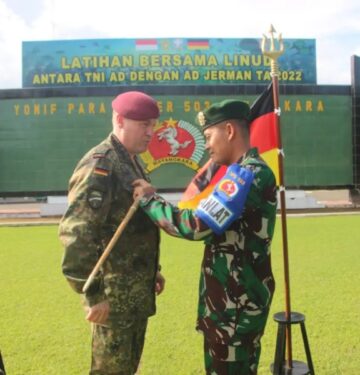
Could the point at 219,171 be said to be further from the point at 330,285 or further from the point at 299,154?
the point at 299,154

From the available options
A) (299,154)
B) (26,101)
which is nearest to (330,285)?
(299,154)

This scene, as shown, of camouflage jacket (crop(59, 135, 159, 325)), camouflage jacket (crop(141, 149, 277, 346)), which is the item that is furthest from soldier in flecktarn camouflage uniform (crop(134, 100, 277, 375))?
camouflage jacket (crop(59, 135, 159, 325))

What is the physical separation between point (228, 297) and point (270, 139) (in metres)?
1.12

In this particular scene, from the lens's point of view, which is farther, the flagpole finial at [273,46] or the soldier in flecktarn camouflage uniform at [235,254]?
the flagpole finial at [273,46]

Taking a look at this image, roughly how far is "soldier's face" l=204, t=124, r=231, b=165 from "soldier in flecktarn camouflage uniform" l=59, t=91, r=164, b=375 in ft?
0.94

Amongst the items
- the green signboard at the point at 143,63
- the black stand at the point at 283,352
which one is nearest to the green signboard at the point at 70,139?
the green signboard at the point at 143,63

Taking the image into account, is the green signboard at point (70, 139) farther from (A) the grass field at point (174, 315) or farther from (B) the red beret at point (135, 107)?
(B) the red beret at point (135, 107)

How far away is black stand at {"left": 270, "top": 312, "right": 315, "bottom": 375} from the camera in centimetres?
280

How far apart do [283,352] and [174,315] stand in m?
1.94

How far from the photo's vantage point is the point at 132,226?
213 centimetres

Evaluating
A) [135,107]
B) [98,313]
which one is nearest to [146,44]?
[135,107]

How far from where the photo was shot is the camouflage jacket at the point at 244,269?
2.10m

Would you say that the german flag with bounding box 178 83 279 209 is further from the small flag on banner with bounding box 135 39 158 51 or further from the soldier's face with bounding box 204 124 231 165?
the small flag on banner with bounding box 135 39 158 51

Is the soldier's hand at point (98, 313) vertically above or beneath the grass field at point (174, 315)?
above
